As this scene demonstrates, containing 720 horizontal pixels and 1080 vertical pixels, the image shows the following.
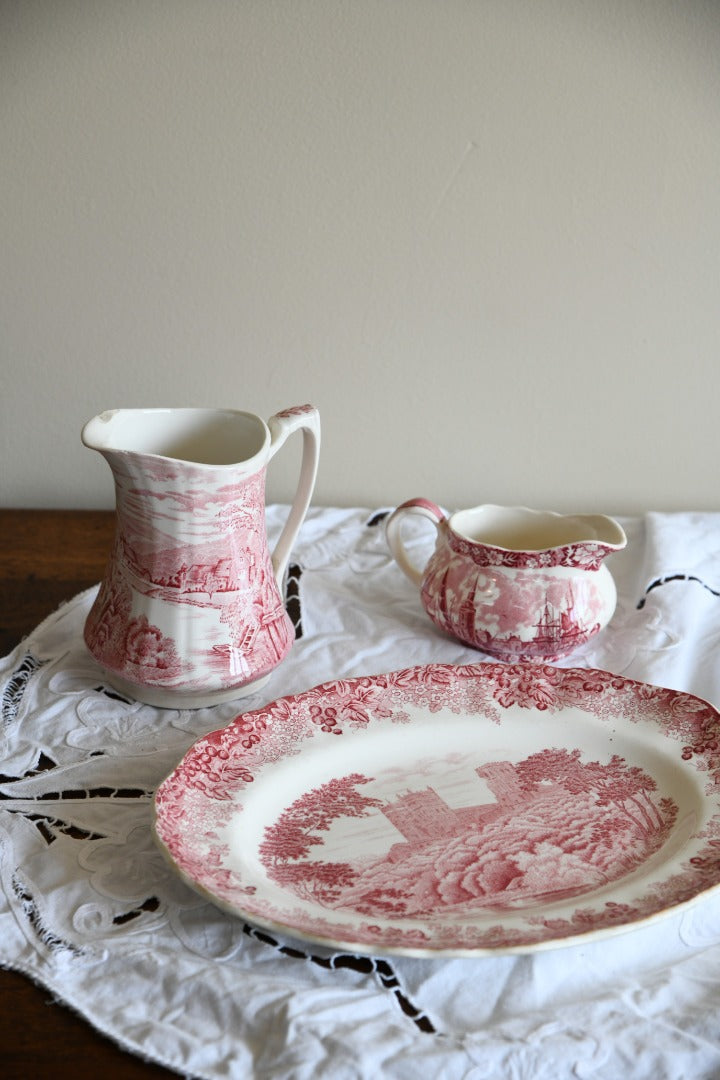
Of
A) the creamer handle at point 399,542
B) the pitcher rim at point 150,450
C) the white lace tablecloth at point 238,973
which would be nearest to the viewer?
the white lace tablecloth at point 238,973

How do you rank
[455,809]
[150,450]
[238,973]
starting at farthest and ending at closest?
[150,450]
[455,809]
[238,973]

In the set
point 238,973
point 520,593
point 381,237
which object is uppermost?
point 381,237

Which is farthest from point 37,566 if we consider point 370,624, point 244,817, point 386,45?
point 386,45

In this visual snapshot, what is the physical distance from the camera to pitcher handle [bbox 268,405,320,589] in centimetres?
63

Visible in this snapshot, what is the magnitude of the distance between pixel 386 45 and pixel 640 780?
565 millimetres

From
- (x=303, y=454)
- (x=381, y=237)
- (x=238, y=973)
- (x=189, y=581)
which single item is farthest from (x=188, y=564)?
(x=381, y=237)

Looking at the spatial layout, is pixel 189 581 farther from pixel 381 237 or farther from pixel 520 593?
pixel 381 237

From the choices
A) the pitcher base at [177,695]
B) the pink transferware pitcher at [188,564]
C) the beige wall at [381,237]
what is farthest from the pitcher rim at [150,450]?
the beige wall at [381,237]

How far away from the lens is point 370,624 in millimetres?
726

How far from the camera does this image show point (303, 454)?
2.21ft

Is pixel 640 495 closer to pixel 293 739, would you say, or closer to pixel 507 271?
pixel 507 271

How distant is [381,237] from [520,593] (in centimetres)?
34

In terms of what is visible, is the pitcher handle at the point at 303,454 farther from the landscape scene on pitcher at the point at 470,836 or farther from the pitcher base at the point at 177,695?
the landscape scene on pitcher at the point at 470,836

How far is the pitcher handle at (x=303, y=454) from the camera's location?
0.63 metres
